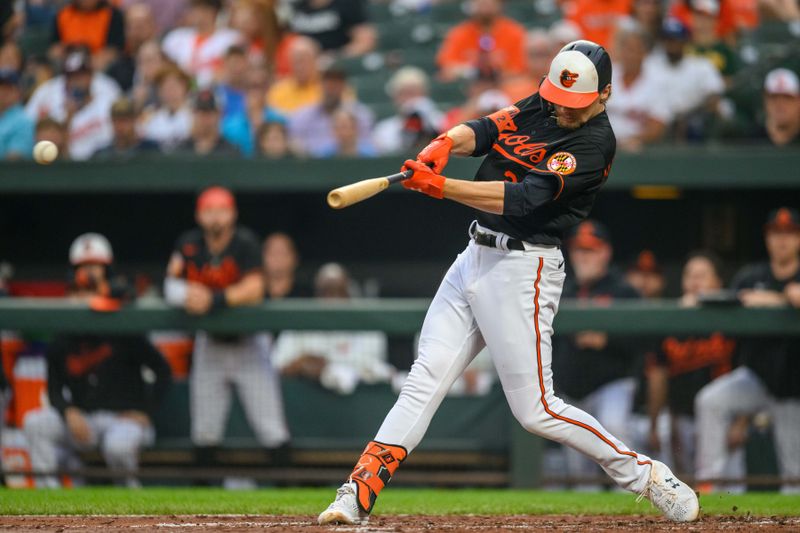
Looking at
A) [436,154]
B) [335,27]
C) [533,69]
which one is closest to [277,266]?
[533,69]

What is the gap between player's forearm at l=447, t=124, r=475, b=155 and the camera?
4340 millimetres

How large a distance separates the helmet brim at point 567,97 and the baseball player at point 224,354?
9.24ft

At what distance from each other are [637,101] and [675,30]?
1.95 feet

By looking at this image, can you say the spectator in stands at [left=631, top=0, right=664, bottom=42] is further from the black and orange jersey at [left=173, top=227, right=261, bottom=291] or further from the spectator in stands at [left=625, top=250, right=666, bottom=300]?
the black and orange jersey at [left=173, top=227, right=261, bottom=291]

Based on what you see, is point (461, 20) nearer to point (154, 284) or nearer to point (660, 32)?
point (660, 32)

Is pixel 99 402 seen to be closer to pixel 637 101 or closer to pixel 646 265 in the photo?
pixel 646 265

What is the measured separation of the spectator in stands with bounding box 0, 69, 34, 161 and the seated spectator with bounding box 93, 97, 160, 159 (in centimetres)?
62

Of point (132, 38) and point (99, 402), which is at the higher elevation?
point (132, 38)

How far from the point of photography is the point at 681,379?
632 centimetres

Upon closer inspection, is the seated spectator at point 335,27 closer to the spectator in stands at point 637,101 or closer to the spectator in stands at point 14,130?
the spectator in stands at point 14,130

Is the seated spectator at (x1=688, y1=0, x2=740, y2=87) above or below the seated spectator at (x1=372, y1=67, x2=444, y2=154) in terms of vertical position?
above

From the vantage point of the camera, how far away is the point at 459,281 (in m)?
4.43

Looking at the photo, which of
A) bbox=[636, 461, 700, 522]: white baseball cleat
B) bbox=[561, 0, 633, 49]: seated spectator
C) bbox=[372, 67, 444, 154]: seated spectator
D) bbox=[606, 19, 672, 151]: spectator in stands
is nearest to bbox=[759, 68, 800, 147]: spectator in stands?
bbox=[606, 19, 672, 151]: spectator in stands

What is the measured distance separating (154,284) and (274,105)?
1.92 metres
